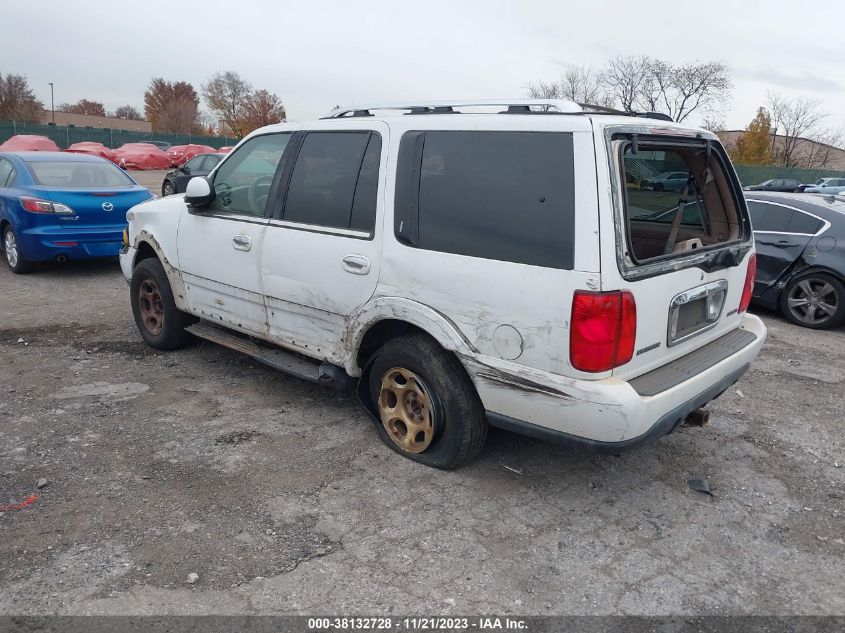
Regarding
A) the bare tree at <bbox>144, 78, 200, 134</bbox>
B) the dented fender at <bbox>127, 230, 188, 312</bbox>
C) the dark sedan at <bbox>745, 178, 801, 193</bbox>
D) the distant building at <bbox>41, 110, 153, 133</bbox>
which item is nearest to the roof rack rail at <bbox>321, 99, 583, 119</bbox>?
the dented fender at <bbox>127, 230, 188, 312</bbox>

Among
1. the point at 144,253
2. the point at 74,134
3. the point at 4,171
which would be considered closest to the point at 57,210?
the point at 4,171

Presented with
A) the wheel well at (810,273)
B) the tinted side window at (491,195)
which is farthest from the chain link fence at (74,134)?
the tinted side window at (491,195)

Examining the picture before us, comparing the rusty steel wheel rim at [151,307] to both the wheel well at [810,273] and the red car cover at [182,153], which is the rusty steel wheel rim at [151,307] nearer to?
the wheel well at [810,273]

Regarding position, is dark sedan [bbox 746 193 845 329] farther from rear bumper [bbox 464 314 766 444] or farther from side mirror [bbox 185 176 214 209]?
side mirror [bbox 185 176 214 209]

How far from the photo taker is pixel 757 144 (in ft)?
169

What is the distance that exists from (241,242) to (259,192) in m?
0.36

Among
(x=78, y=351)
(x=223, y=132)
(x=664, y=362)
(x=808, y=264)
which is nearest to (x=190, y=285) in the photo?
→ (x=78, y=351)

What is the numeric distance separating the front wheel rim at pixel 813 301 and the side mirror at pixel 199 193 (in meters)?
6.22

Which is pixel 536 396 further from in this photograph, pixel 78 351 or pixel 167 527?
pixel 78 351

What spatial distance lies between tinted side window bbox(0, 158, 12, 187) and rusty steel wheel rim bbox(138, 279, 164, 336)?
15.3 ft

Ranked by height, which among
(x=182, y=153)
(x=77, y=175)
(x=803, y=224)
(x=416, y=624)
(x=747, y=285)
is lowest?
(x=416, y=624)

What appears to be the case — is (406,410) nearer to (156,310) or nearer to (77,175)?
(156,310)

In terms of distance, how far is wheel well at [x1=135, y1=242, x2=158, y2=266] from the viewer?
552 cm

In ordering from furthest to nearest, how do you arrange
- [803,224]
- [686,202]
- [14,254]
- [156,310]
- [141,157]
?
[141,157]
[14,254]
[803,224]
[156,310]
[686,202]
